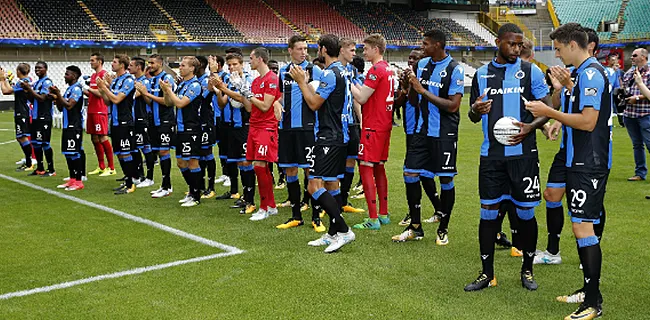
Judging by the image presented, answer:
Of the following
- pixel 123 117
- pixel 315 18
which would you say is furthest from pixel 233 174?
pixel 315 18

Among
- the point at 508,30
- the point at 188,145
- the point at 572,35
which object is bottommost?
the point at 188,145

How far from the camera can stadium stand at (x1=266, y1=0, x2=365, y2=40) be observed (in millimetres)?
46213

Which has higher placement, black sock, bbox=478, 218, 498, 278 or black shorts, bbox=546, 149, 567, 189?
black shorts, bbox=546, 149, 567, 189

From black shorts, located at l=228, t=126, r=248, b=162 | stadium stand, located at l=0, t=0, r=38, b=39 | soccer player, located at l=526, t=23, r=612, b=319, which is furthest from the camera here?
stadium stand, located at l=0, t=0, r=38, b=39

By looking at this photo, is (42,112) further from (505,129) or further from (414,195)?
(505,129)

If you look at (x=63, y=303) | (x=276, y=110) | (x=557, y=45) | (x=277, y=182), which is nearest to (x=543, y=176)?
(x=277, y=182)

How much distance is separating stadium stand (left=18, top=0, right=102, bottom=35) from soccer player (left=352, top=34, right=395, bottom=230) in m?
31.9

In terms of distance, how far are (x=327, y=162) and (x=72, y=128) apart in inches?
253

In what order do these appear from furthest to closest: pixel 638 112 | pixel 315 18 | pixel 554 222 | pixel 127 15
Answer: pixel 315 18, pixel 127 15, pixel 638 112, pixel 554 222

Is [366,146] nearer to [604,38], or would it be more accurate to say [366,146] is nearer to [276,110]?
[276,110]

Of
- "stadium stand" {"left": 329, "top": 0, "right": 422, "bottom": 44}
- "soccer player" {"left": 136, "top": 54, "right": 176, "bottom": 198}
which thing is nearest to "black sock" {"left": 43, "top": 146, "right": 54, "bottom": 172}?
"soccer player" {"left": 136, "top": 54, "right": 176, "bottom": 198}

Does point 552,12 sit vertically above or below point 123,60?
above

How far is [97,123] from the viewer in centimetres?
1189

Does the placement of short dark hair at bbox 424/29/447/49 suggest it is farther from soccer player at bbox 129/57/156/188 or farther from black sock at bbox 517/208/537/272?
soccer player at bbox 129/57/156/188
